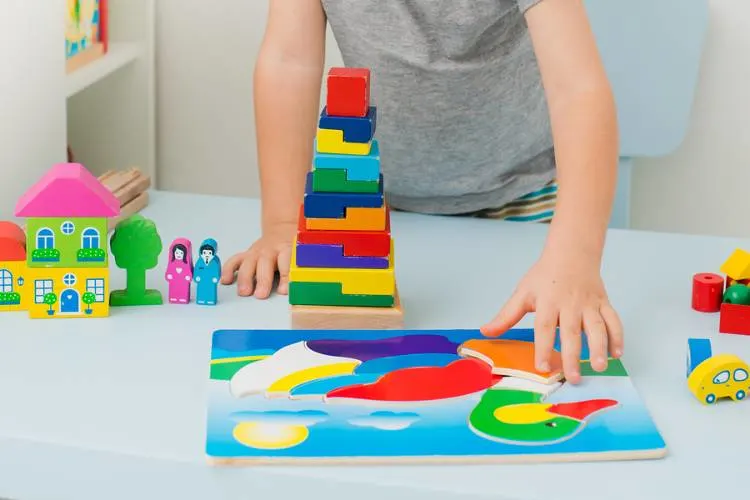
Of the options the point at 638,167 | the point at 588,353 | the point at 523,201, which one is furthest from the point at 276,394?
the point at 638,167

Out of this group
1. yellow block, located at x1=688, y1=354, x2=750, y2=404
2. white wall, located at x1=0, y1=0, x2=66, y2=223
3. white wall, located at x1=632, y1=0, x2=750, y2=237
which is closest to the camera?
yellow block, located at x1=688, y1=354, x2=750, y2=404

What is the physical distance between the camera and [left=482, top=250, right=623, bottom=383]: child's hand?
76cm

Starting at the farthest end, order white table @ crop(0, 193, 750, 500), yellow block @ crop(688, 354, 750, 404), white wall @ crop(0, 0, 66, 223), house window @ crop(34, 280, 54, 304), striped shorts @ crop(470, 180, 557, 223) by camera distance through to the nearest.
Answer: striped shorts @ crop(470, 180, 557, 223) < white wall @ crop(0, 0, 66, 223) < house window @ crop(34, 280, 54, 304) < yellow block @ crop(688, 354, 750, 404) < white table @ crop(0, 193, 750, 500)

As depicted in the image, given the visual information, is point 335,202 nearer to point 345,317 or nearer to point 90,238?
point 345,317

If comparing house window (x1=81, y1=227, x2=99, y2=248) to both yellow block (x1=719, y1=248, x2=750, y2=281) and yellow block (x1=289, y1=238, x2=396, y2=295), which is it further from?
yellow block (x1=719, y1=248, x2=750, y2=281)

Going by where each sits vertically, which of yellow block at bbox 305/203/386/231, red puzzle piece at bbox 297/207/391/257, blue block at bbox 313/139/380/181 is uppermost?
blue block at bbox 313/139/380/181

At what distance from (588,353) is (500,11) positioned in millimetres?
393

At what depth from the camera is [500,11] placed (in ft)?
3.46

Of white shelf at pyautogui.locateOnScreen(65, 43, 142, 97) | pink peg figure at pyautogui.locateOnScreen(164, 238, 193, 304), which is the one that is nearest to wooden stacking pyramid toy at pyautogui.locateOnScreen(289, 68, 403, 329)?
pink peg figure at pyautogui.locateOnScreen(164, 238, 193, 304)

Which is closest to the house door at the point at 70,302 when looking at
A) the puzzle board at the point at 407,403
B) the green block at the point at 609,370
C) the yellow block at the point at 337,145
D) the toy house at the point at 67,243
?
the toy house at the point at 67,243

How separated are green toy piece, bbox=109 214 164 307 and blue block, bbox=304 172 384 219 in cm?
14

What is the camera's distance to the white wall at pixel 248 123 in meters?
1.55

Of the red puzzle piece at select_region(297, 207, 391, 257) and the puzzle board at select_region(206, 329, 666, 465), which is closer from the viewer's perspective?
the puzzle board at select_region(206, 329, 666, 465)

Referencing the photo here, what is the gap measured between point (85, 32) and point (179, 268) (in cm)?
62
